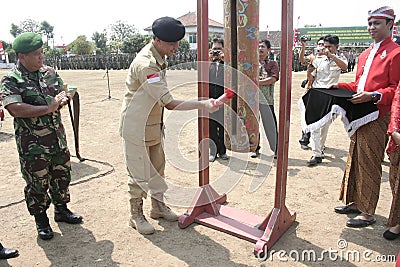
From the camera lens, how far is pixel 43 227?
10.1 ft

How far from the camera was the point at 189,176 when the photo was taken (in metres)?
4.52

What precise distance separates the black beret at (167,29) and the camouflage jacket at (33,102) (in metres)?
1.07

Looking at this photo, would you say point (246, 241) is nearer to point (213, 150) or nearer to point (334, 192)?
point (334, 192)

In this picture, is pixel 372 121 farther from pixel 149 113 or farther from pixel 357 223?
pixel 149 113

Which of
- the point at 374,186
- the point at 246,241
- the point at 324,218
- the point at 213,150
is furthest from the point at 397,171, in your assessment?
the point at 213,150

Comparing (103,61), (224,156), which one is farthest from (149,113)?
(103,61)

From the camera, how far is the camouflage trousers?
2.89 meters

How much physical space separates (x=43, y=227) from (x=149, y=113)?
4.57 ft

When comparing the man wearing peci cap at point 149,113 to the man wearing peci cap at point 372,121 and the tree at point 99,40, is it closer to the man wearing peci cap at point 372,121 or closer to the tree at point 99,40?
the man wearing peci cap at point 372,121

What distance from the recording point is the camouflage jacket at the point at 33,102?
2703mm

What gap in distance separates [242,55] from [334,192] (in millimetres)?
2193

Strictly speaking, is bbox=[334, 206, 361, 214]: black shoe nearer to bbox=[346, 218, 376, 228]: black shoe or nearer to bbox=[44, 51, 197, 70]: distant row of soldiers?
bbox=[346, 218, 376, 228]: black shoe

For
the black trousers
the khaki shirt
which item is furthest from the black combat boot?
the black trousers

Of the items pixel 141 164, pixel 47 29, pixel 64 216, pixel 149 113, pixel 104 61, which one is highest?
pixel 47 29
